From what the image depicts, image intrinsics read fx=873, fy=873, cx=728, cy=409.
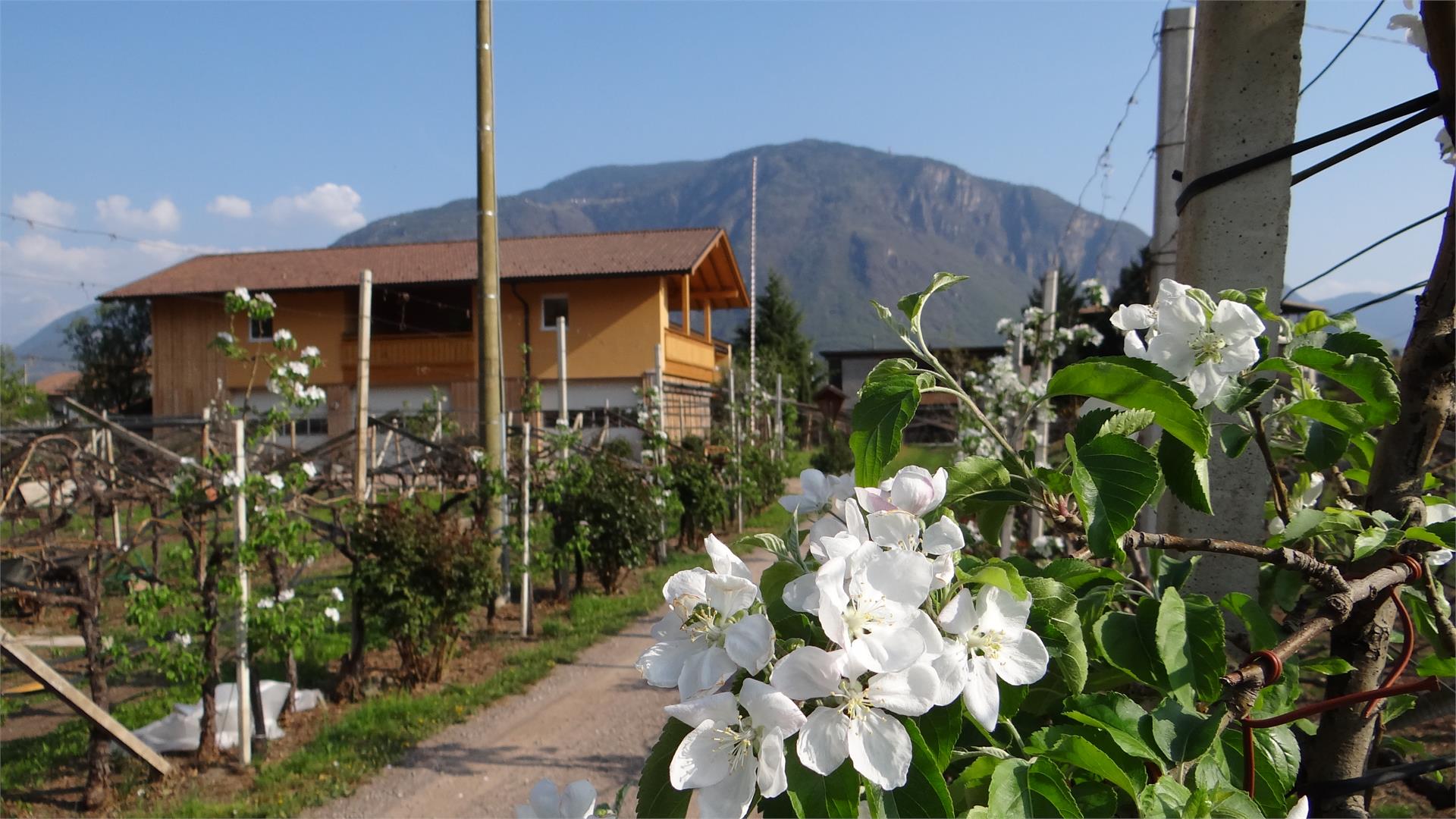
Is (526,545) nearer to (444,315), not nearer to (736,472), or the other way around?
(736,472)

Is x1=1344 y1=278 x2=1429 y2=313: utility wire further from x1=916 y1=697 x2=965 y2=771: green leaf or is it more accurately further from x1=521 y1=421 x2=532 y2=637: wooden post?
x1=521 y1=421 x2=532 y2=637: wooden post

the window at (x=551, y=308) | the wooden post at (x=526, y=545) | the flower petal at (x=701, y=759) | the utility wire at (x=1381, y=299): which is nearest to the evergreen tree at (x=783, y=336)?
the window at (x=551, y=308)

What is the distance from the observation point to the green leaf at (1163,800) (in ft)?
2.25

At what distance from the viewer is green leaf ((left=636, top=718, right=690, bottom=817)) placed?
667 mm

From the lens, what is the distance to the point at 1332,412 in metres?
0.94

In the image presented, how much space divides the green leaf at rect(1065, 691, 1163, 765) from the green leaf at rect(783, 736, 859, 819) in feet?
0.76

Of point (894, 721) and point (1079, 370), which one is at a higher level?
point (1079, 370)

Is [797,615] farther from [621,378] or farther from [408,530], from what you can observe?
[621,378]

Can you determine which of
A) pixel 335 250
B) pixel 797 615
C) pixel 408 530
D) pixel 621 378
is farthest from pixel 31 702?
pixel 335 250

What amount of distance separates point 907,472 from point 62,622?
434 inches

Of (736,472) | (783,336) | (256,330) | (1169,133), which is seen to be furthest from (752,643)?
(783,336)

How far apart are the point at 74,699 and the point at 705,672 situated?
16.1 feet

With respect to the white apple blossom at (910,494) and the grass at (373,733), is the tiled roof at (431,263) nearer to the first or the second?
the grass at (373,733)

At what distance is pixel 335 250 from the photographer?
79.2ft
